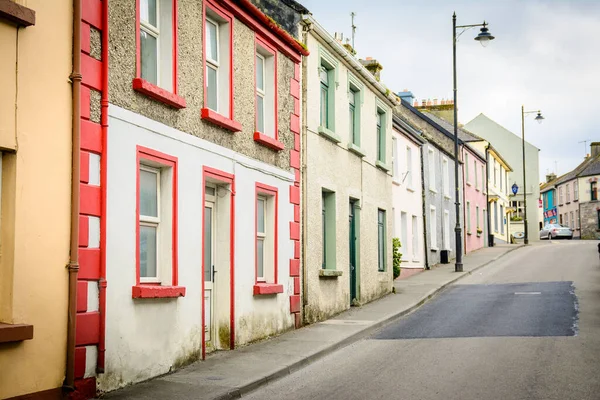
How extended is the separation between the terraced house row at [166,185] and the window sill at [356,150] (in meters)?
0.05

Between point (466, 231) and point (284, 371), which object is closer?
point (284, 371)

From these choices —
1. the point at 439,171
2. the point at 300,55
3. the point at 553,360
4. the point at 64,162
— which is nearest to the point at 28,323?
the point at 64,162

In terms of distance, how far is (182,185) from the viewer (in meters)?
11.2

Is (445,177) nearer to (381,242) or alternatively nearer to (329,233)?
(381,242)

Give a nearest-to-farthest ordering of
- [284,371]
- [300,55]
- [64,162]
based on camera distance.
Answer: [64,162] < [284,371] < [300,55]

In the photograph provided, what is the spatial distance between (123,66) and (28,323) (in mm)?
3581

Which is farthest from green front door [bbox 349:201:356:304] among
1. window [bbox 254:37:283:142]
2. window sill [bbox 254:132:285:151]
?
window [bbox 254:37:283:142]

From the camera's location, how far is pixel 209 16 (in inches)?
500

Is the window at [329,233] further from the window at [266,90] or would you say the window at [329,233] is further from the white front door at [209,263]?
the white front door at [209,263]

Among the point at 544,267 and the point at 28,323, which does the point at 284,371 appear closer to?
the point at 28,323

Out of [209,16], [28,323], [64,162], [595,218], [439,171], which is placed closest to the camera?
[28,323]

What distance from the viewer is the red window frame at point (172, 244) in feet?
A: 32.6

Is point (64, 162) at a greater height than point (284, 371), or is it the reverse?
point (64, 162)

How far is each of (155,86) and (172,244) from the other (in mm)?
2225
